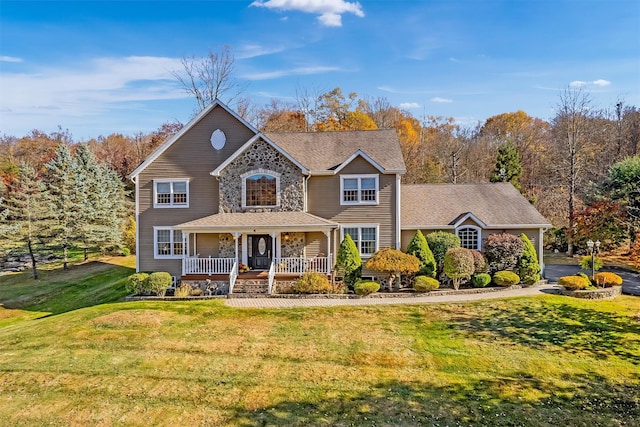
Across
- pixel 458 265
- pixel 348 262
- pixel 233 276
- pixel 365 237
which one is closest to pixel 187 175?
pixel 233 276

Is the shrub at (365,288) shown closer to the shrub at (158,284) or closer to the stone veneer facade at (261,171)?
the stone veneer facade at (261,171)

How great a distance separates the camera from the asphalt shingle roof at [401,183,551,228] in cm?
2252

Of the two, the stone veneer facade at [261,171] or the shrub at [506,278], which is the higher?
the stone veneer facade at [261,171]

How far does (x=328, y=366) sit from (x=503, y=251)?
45.5ft

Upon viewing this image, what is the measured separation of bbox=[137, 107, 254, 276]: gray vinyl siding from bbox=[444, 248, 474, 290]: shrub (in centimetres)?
1303

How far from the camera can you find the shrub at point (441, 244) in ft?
70.2

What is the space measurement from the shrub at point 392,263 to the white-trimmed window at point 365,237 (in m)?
1.30

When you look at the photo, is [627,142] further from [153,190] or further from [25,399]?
[25,399]

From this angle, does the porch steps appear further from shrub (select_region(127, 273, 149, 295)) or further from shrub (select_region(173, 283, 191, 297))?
shrub (select_region(127, 273, 149, 295))

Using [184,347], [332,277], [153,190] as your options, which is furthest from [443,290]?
[153,190]

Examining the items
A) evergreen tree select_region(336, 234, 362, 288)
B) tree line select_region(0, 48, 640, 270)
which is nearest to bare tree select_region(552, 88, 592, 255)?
tree line select_region(0, 48, 640, 270)

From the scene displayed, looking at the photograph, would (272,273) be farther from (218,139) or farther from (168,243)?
(218,139)

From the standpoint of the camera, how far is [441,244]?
2142cm

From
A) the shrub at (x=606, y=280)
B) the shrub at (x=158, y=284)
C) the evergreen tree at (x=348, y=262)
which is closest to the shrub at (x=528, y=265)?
the shrub at (x=606, y=280)
